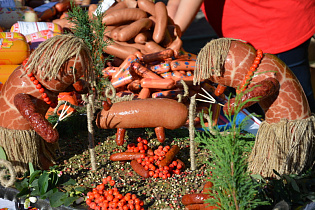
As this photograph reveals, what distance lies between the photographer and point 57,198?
6.44 ft

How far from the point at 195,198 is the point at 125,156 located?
0.67 m

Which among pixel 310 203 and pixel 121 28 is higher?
pixel 121 28

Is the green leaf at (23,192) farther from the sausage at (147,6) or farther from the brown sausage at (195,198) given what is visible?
the sausage at (147,6)

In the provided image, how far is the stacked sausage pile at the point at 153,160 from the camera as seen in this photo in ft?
7.38

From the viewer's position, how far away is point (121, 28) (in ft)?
11.5

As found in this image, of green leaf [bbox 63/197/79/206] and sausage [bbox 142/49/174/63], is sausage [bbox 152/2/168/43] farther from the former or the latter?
green leaf [bbox 63/197/79/206]

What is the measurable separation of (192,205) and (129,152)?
0.69 m

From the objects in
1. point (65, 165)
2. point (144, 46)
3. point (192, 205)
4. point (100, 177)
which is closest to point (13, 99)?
point (65, 165)

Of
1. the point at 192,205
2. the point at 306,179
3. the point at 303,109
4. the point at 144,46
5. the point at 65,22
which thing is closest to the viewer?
the point at 192,205

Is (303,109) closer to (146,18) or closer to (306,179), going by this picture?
(306,179)

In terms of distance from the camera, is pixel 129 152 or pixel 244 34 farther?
pixel 244 34

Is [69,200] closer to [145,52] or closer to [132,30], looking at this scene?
[145,52]

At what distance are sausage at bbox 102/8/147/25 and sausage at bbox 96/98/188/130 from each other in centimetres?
146

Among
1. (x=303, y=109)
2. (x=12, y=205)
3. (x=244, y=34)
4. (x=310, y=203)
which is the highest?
(x=244, y=34)
